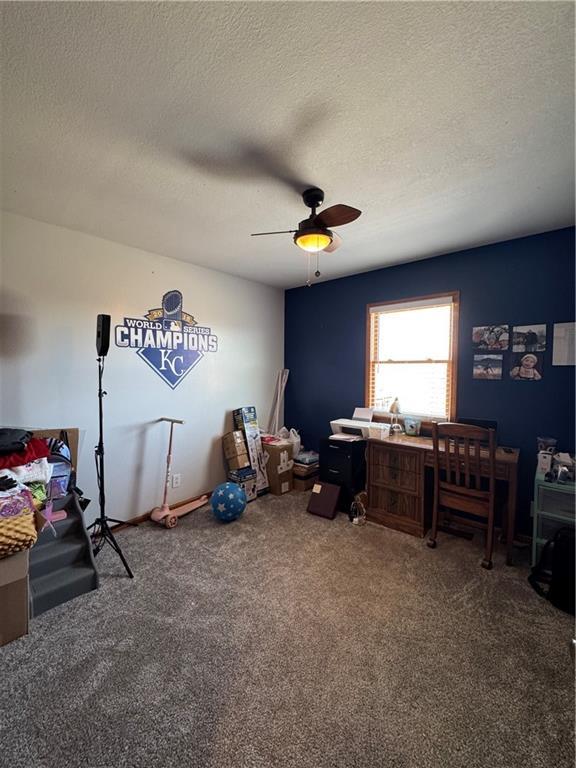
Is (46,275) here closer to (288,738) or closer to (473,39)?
(473,39)

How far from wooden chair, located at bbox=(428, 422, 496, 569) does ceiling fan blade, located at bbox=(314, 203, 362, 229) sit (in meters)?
1.71

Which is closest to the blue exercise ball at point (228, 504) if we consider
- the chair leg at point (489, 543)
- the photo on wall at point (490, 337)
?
the chair leg at point (489, 543)

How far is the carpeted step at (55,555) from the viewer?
2032mm

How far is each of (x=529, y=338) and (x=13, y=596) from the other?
4.09 m

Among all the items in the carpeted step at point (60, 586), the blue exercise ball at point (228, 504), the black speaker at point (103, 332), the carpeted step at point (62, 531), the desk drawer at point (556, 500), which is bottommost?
the carpeted step at point (60, 586)

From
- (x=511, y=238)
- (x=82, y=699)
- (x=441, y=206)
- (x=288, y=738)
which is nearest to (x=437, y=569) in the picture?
(x=288, y=738)

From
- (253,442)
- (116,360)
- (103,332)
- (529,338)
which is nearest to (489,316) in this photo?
(529,338)

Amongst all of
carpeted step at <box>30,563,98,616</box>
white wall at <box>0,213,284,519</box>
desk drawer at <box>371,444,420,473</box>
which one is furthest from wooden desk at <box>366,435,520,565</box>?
carpeted step at <box>30,563,98,616</box>

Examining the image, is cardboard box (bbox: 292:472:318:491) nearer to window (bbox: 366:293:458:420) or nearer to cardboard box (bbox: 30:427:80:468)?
window (bbox: 366:293:458:420)

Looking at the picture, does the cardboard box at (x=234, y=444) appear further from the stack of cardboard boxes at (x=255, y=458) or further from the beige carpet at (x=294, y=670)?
the beige carpet at (x=294, y=670)

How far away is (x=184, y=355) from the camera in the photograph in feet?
11.3

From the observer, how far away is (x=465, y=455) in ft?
8.09

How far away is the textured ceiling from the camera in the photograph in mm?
1066

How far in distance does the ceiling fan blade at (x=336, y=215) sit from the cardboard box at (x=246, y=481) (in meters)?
2.73
